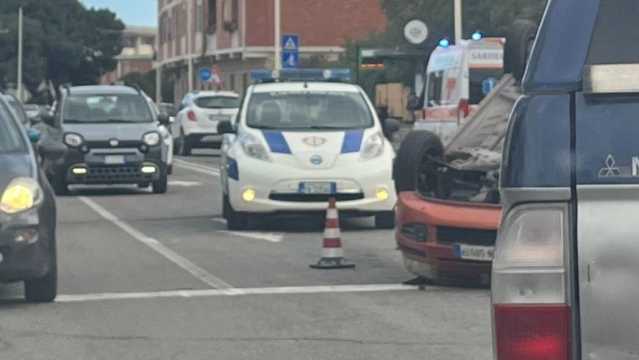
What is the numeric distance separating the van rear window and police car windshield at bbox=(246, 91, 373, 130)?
1338cm

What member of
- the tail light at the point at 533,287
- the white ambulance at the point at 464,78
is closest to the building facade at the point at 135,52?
the white ambulance at the point at 464,78

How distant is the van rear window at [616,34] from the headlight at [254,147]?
12895 millimetres

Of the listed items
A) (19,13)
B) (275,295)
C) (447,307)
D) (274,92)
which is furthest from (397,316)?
(19,13)

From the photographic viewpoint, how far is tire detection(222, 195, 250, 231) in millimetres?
16750

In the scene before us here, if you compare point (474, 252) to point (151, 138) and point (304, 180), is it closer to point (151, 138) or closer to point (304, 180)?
point (304, 180)

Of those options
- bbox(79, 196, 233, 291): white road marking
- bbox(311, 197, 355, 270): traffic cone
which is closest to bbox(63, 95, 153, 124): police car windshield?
bbox(79, 196, 233, 291): white road marking

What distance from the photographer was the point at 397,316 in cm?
→ 1009

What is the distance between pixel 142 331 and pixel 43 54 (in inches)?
3483

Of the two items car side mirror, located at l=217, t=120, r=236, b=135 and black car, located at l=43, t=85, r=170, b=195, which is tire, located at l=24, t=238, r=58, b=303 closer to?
car side mirror, located at l=217, t=120, r=236, b=135

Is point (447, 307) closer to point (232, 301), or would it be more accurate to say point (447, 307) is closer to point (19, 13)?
point (232, 301)

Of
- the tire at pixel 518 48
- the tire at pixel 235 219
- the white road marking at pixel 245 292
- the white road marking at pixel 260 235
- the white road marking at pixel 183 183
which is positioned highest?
the tire at pixel 518 48

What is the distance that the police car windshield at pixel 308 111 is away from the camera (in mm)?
17266

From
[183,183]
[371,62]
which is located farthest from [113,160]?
[371,62]

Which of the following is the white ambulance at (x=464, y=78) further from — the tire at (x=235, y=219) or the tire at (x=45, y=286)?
the tire at (x=45, y=286)
